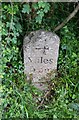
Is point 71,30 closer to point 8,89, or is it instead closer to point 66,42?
point 66,42

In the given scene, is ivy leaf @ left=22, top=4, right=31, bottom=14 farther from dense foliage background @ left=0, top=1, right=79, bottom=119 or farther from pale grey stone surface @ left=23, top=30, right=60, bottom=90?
pale grey stone surface @ left=23, top=30, right=60, bottom=90

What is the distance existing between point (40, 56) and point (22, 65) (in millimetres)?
190

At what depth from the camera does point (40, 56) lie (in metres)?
2.76

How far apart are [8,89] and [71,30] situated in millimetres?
833

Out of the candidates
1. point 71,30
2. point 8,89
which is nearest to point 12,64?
point 8,89

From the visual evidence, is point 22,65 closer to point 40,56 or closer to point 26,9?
point 40,56

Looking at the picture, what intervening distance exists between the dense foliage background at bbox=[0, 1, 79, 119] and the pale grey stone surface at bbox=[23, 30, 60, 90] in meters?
0.07

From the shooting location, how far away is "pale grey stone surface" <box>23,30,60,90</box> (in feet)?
8.84

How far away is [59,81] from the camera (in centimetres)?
287

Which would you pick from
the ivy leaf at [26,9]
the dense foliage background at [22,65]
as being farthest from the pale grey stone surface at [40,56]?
the ivy leaf at [26,9]

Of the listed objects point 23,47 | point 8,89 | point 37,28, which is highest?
point 37,28

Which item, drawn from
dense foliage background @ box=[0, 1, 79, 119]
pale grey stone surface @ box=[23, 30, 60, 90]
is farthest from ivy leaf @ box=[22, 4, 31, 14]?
pale grey stone surface @ box=[23, 30, 60, 90]

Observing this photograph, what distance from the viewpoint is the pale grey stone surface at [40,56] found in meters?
2.70

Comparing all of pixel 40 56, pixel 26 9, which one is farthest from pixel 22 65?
pixel 26 9
